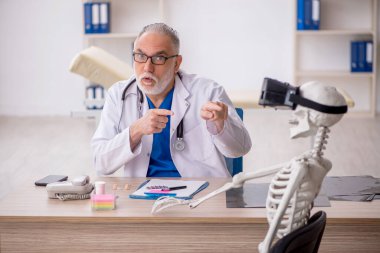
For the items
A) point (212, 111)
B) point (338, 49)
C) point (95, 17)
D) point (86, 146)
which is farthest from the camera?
point (338, 49)

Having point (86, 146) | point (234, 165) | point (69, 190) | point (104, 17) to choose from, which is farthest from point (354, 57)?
point (69, 190)

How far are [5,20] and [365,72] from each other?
3.78m

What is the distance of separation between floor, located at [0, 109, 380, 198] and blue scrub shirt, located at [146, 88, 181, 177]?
2.21 m

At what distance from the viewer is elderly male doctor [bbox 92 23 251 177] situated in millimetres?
2965

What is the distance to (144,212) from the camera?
92.9 inches

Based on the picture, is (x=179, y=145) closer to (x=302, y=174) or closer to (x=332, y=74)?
(x=302, y=174)

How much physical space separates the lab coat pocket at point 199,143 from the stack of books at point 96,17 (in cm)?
501

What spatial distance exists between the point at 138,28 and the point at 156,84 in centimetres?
527

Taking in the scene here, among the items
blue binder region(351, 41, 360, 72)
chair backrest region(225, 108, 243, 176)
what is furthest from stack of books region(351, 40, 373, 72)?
chair backrest region(225, 108, 243, 176)

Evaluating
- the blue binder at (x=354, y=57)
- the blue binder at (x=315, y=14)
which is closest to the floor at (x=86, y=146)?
the blue binder at (x=354, y=57)

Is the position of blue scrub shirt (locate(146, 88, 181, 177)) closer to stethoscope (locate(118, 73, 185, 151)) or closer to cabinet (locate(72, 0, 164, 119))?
stethoscope (locate(118, 73, 185, 151))

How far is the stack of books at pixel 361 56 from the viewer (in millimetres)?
7723

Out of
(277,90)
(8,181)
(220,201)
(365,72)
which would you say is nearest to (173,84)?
(220,201)

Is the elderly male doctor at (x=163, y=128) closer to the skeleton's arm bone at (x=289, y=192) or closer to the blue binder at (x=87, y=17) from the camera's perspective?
the skeleton's arm bone at (x=289, y=192)
